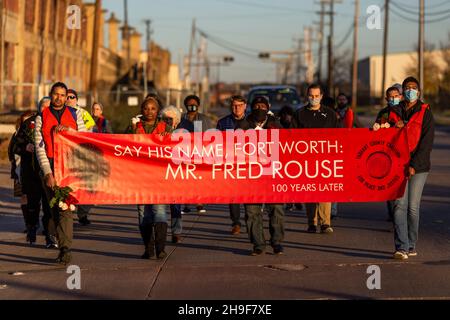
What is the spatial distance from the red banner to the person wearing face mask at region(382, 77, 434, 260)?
426 mm

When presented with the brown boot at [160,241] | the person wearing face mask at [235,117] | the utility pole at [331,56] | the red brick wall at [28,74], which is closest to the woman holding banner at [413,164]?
the person wearing face mask at [235,117]

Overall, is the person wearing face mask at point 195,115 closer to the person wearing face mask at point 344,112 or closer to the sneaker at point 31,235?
the person wearing face mask at point 344,112

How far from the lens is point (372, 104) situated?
119 metres

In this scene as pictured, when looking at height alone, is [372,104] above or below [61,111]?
above

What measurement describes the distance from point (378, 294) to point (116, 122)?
105 ft

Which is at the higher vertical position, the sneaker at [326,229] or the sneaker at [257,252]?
the sneaker at [326,229]

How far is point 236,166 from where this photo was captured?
40.6 feet

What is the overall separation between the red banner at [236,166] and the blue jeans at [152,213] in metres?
0.09

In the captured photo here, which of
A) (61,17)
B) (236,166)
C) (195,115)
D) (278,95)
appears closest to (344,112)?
(195,115)

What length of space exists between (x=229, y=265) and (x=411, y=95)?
2876 mm

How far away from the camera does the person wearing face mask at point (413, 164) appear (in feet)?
37.9
